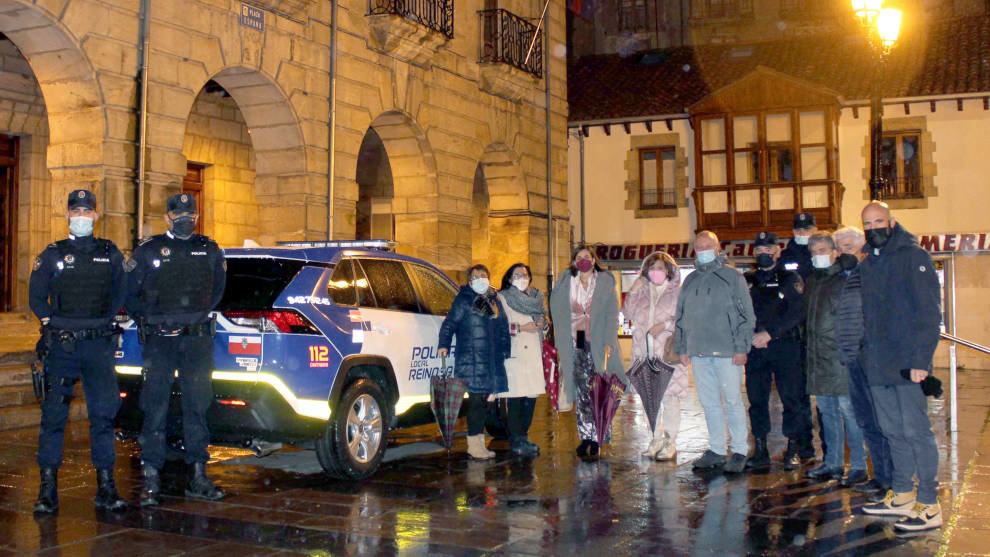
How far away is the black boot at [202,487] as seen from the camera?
6.66 meters

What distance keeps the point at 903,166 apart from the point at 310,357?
73.3ft

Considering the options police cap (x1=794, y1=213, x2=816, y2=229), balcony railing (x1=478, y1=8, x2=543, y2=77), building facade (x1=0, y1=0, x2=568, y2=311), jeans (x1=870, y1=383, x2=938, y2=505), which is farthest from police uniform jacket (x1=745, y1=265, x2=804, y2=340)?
balcony railing (x1=478, y1=8, x2=543, y2=77)

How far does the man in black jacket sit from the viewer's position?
577 centimetres

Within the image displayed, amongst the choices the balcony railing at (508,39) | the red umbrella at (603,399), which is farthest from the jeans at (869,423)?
the balcony railing at (508,39)

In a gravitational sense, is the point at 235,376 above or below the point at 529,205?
below

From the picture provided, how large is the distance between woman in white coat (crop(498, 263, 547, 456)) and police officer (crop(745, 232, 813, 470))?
1906mm

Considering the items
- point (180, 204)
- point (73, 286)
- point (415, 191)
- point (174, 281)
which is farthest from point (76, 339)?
point (415, 191)

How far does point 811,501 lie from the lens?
6.62 m

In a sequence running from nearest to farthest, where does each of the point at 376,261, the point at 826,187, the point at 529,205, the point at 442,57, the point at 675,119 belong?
the point at 376,261
the point at 442,57
the point at 529,205
the point at 826,187
the point at 675,119

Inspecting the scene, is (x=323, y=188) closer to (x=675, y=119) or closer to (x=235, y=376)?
(x=235, y=376)

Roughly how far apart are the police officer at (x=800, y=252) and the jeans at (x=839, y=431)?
44.8 inches

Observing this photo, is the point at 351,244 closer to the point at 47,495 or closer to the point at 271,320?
the point at 271,320

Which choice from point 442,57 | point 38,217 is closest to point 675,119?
point 442,57

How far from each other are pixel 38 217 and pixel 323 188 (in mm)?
4105
